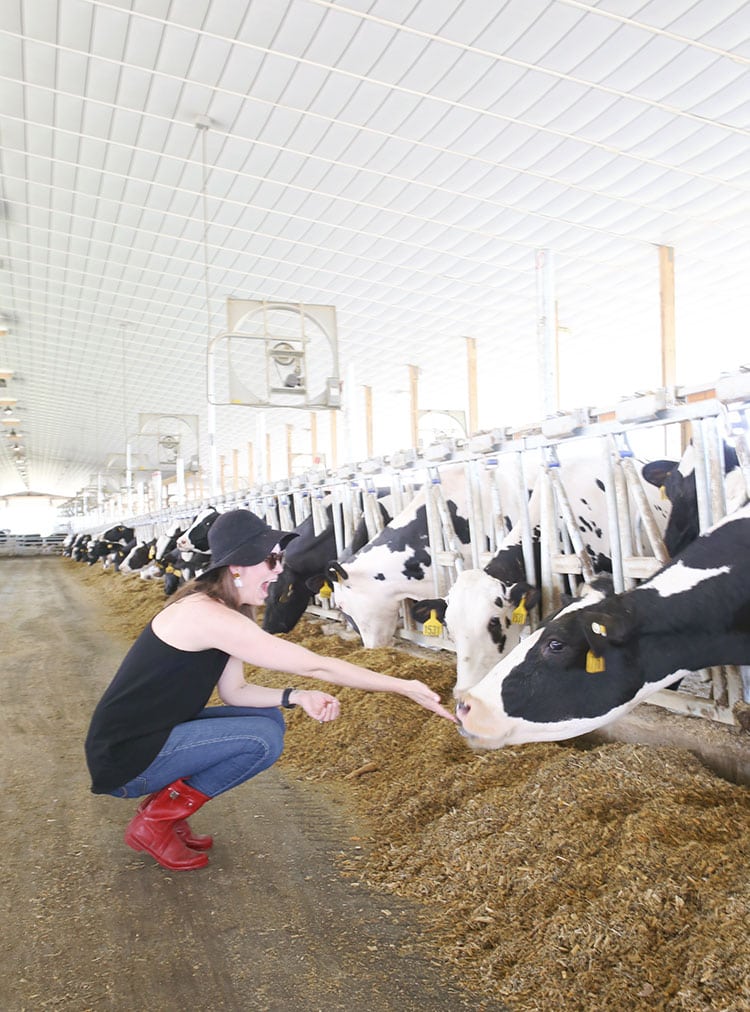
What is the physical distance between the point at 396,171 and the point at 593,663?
32.9 ft

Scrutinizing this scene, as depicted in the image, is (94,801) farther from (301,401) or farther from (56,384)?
(56,384)

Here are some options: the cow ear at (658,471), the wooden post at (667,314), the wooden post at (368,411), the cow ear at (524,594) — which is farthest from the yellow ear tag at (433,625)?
the wooden post at (368,411)

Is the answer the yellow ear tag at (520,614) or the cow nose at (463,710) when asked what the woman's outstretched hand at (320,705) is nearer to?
the cow nose at (463,710)

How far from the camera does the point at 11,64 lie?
10.2 metres

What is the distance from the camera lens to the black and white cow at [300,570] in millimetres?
8438

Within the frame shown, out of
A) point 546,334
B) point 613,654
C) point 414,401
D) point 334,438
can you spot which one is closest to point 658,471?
point 613,654

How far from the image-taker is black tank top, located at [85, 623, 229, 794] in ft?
10.8

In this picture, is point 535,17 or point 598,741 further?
point 535,17

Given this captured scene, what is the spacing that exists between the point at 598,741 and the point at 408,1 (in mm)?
7180

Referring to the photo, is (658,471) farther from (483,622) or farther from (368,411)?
(368,411)

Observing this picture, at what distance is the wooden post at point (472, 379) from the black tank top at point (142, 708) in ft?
46.7

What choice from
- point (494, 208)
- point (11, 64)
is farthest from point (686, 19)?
point (11, 64)

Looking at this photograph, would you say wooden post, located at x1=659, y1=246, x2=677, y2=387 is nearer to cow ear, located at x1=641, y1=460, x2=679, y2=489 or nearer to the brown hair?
cow ear, located at x1=641, y1=460, x2=679, y2=489

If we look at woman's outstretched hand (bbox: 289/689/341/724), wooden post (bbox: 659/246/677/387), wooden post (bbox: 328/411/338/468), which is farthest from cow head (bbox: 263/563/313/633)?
wooden post (bbox: 328/411/338/468)
